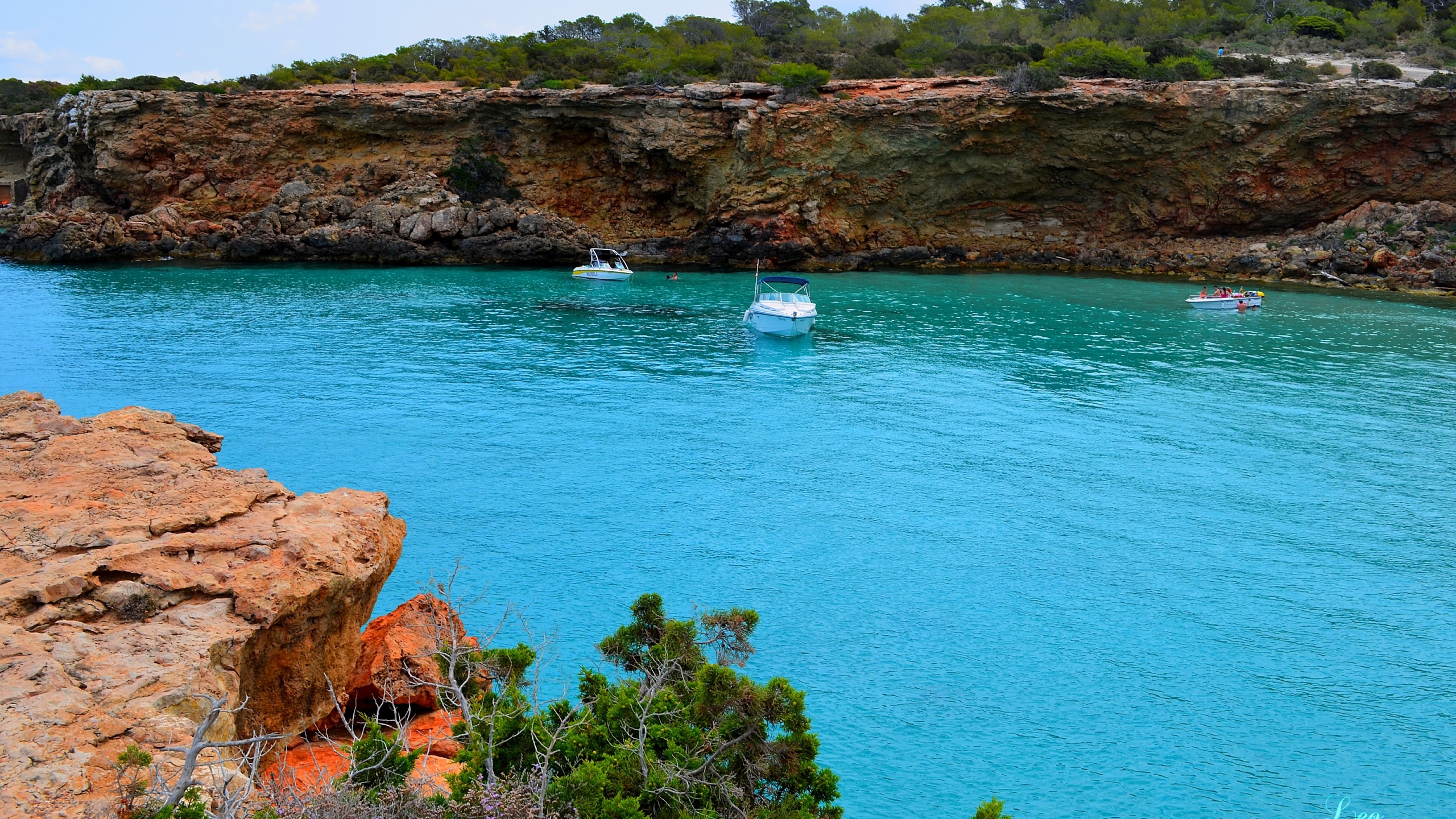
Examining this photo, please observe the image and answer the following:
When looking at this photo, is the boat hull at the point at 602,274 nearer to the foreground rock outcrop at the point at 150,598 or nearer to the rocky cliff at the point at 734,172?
the rocky cliff at the point at 734,172

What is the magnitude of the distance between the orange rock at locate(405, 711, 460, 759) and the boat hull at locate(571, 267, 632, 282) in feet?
115

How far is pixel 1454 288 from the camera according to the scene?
3916cm

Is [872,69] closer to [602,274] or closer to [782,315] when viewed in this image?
[602,274]

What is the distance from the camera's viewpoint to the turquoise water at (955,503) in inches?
367

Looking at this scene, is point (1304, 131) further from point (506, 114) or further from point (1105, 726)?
point (1105, 726)

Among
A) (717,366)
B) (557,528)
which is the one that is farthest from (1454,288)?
(557,528)

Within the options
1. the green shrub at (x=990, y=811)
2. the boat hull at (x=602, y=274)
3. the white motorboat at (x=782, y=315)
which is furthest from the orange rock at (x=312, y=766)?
the boat hull at (x=602, y=274)

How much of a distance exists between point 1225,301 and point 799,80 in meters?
21.9

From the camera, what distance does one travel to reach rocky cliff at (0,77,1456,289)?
138 feet

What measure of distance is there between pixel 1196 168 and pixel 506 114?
112 feet

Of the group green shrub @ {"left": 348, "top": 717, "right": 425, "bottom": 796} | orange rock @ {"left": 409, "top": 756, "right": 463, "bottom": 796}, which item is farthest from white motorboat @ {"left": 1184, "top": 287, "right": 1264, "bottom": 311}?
green shrub @ {"left": 348, "top": 717, "right": 425, "bottom": 796}

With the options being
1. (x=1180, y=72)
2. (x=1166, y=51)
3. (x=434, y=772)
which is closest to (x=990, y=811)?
(x=434, y=772)

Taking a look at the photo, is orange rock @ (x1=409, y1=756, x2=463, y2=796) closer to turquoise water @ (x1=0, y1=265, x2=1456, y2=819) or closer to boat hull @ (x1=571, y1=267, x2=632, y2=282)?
turquoise water @ (x1=0, y1=265, x2=1456, y2=819)

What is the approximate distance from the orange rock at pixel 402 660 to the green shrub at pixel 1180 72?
144ft
